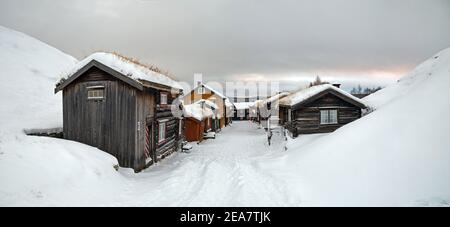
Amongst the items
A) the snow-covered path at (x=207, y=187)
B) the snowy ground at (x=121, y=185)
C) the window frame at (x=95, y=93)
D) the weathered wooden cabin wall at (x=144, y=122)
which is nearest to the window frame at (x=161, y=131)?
the weathered wooden cabin wall at (x=144, y=122)

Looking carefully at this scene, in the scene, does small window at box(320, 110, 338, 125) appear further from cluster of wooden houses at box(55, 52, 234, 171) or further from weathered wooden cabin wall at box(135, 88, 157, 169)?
cluster of wooden houses at box(55, 52, 234, 171)

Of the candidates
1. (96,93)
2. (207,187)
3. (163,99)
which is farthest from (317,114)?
(96,93)

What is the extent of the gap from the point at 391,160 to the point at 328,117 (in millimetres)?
13282

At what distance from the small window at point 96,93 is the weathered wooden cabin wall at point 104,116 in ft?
0.68

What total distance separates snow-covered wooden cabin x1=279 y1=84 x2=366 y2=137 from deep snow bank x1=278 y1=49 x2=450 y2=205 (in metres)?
7.86

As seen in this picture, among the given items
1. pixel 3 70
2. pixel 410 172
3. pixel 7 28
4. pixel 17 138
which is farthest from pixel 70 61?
pixel 410 172

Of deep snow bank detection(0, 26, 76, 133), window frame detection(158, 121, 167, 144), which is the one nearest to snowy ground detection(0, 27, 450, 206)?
window frame detection(158, 121, 167, 144)

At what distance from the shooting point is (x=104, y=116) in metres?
11.7

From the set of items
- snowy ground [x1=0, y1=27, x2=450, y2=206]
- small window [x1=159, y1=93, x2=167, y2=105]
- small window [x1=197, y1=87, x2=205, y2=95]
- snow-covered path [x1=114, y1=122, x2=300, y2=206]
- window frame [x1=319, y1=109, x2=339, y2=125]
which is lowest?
snow-covered path [x1=114, y1=122, x2=300, y2=206]

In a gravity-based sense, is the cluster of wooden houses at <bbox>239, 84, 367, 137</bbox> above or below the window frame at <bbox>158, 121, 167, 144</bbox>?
above

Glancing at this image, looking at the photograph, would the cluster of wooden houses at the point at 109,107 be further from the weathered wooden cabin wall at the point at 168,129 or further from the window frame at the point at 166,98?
the window frame at the point at 166,98

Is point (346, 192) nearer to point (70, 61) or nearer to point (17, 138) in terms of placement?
point (17, 138)

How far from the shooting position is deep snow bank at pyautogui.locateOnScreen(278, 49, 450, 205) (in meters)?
5.99
